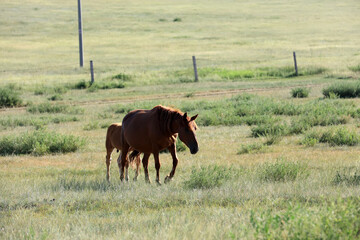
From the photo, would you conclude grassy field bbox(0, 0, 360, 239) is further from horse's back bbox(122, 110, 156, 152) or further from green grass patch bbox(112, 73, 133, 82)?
horse's back bbox(122, 110, 156, 152)

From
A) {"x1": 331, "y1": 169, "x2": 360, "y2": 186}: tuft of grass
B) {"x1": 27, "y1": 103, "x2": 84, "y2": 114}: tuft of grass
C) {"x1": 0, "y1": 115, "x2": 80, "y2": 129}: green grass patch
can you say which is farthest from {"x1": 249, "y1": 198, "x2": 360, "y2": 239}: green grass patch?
{"x1": 27, "y1": 103, "x2": 84, "y2": 114}: tuft of grass

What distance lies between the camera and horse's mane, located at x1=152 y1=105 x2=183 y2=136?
949 centimetres

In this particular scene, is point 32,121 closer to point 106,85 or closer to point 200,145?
point 200,145

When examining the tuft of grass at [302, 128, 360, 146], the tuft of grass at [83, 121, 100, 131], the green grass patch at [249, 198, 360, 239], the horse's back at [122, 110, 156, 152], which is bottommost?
the tuft of grass at [83, 121, 100, 131]

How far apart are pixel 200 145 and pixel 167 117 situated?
526 cm

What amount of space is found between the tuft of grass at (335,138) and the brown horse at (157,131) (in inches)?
198

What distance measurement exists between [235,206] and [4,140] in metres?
8.90

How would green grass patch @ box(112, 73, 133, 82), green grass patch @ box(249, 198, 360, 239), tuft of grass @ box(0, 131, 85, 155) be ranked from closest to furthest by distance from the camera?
green grass patch @ box(249, 198, 360, 239), tuft of grass @ box(0, 131, 85, 155), green grass patch @ box(112, 73, 133, 82)

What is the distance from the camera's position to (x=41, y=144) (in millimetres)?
14766

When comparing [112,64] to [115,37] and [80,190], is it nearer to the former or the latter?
[115,37]

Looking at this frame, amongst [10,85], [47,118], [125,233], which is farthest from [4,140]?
[10,85]

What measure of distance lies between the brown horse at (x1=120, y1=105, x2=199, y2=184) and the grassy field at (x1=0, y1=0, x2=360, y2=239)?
502 millimetres

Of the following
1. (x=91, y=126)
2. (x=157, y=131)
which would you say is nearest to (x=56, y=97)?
(x=91, y=126)

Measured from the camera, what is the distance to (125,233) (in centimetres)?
615
